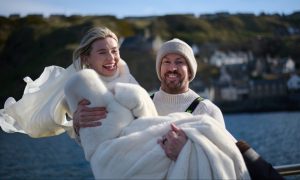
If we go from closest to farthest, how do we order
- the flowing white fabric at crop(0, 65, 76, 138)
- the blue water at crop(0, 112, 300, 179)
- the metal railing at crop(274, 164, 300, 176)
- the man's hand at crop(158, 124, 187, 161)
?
1. the man's hand at crop(158, 124, 187, 161)
2. the flowing white fabric at crop(0, 65, 76, 138)
3. the metal railing at crop(274, 164, 300, 176)
4. the blue water at crop(0, 112, 300, 179)

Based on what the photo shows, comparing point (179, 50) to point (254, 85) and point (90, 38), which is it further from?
point (254, 85)

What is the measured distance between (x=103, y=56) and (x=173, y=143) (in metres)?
0.69

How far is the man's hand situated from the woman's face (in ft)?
1.94

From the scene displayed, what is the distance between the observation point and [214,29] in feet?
454

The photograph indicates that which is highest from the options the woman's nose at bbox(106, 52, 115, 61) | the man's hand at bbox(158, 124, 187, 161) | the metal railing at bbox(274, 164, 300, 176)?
the woman's nose at bbox(106, 52, 115, 61)

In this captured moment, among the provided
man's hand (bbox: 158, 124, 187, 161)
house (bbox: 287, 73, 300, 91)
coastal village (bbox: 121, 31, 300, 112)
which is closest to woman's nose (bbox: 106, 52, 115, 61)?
man's hand (bbox: 158, 124, 187, 161)

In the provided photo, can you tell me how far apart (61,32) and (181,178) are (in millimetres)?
122932

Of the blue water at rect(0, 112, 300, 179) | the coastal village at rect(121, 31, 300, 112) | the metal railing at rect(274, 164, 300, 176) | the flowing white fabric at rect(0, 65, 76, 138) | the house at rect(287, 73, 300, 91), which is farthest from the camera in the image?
the house at rect(287, 73, 300, 91)

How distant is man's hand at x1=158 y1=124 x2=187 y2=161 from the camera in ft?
7.34

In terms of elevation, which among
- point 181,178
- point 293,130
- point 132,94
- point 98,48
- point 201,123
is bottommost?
point 293,130

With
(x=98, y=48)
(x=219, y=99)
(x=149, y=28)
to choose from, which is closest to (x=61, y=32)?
(x=149, y=28)

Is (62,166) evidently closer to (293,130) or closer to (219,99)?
(293,130)

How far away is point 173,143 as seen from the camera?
7.34 ft

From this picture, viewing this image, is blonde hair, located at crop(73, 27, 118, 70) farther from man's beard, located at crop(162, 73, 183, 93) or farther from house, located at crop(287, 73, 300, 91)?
house, located at crop(287, 73, 300, 91)
